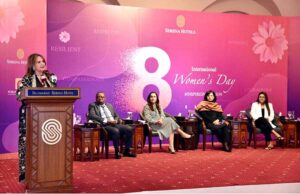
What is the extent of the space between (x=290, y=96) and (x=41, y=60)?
717 cm

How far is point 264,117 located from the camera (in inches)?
354

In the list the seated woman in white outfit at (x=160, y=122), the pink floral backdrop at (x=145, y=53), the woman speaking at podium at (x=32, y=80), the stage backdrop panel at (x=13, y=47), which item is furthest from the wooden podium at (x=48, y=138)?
the seated woman in white outfit at (x=160, y=122)

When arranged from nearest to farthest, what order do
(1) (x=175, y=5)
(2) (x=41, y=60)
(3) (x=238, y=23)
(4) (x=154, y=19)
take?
(2) (x=41, y=60) → (4) (x=154, y=19) → (3) (x=238, y=23) → (1) (x=175, y=5)

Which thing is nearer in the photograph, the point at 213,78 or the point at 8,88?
the point at 8,88

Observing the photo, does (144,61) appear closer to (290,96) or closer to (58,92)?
(290,96)

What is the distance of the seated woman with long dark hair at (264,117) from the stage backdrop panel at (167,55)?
3.00 feet

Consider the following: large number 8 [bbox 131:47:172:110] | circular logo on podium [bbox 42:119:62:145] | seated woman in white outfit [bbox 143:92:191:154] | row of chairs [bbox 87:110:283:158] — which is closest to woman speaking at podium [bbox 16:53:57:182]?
circular logo on podium [bbox 42:119:62:145]

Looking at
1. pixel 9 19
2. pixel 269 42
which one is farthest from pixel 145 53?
pixel 269 42

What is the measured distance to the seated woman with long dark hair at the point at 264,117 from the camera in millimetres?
8867

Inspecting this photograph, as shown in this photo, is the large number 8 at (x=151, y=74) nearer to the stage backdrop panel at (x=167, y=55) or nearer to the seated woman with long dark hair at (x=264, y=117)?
the stage backdrop panel at (x=167, y=55)

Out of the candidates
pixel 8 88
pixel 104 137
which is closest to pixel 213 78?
pixel 104 137

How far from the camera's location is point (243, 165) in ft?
21.8

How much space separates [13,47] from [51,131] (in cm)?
366

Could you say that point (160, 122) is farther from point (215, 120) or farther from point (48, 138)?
point (48, 138)
